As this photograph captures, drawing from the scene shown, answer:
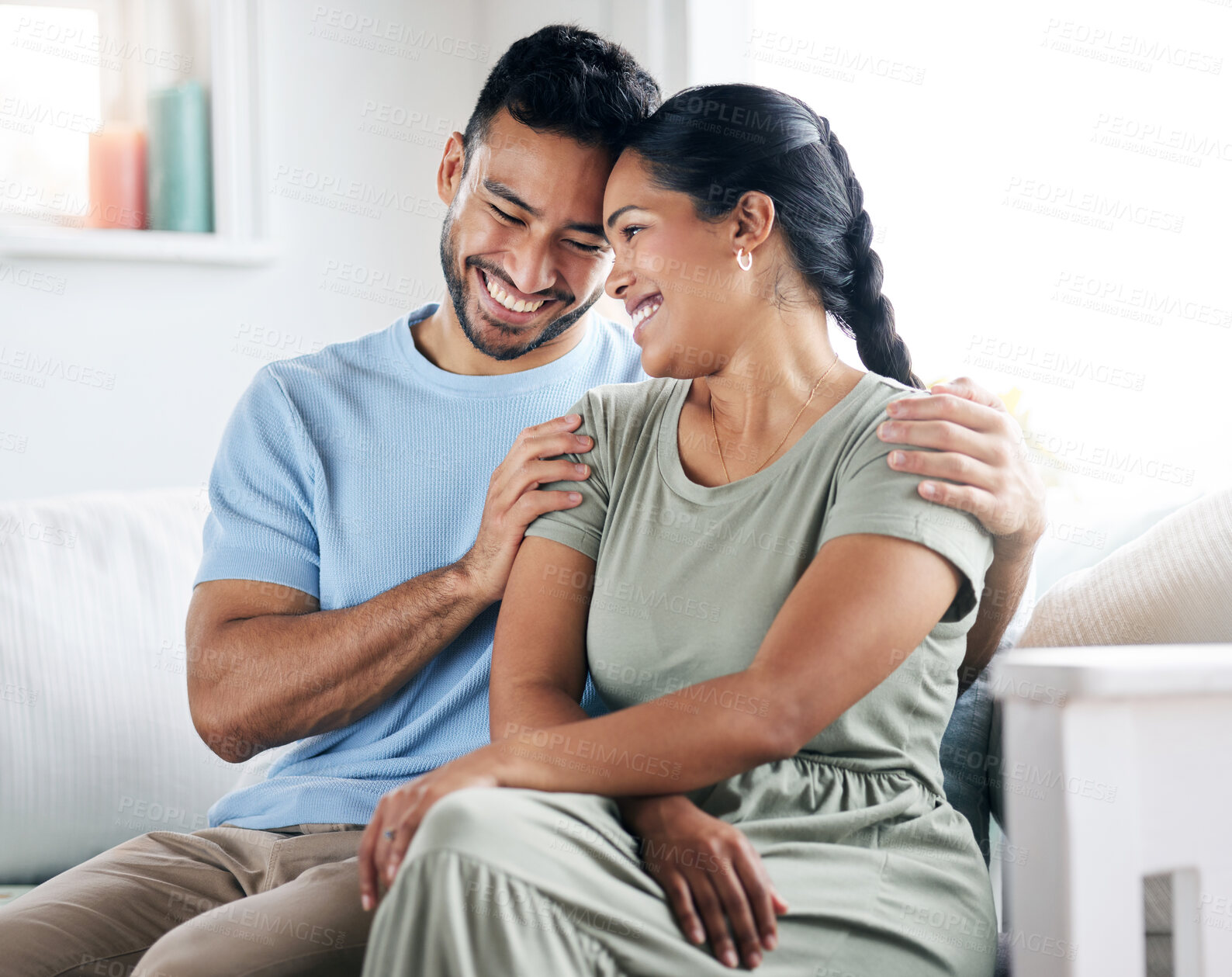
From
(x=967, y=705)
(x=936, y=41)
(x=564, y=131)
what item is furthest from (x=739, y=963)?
(x=936, y=41)

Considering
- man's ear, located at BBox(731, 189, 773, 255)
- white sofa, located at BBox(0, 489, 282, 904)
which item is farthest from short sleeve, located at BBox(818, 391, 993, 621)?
white sofa, located at BBox(0, 489, 282, 904)

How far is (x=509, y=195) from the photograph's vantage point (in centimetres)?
136

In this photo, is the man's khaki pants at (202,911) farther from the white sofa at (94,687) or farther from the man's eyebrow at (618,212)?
the man's eyebrow at (618,212)

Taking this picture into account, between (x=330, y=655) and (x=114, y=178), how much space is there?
141cm

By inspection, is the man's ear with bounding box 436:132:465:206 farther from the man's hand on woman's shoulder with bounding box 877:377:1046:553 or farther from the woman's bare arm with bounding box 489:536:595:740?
the man's hand on woman's shoulder with bounding box 877:377:1046:553

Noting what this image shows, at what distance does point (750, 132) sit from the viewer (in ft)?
3.71

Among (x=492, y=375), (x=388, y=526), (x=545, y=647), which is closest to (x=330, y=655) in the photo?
(x=388, y=526)

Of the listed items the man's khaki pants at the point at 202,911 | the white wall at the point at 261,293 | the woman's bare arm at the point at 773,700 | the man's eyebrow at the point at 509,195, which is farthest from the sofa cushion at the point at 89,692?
the woman's bare arm at the point at 773,700

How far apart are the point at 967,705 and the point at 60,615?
1.20 metres

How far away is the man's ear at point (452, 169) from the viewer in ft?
4.97

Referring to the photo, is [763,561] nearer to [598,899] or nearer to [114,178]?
[598,899]

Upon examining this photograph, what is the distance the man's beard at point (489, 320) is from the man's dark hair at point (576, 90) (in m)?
0.16

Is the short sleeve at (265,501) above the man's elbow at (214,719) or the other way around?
above

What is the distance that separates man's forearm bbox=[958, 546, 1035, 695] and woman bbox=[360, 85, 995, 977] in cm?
10
